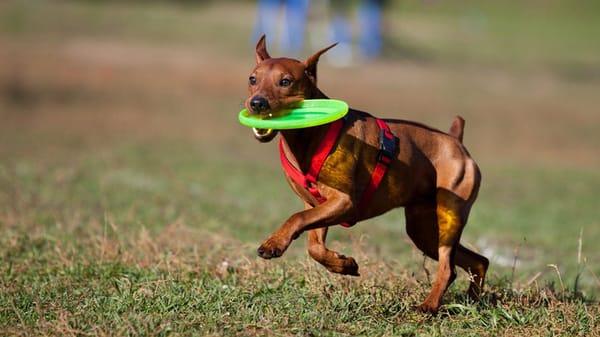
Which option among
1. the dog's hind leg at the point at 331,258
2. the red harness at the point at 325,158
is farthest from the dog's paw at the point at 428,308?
the red harness at the point at 325,158

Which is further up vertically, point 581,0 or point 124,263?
point 124,263

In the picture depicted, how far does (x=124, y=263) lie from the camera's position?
773 cm

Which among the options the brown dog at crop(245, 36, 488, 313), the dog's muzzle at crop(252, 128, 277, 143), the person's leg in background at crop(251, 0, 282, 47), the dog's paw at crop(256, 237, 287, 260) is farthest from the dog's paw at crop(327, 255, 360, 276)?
the person's leg in background at crop(251, 0, 282, 47)

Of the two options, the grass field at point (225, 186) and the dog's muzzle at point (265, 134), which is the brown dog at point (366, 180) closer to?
the dog's muzzle at point (265, 134)

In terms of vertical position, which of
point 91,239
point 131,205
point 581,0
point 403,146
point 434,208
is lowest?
point 581,0

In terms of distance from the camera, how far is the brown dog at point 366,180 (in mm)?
6145

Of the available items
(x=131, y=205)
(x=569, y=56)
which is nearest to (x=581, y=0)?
(x=569, y=56)

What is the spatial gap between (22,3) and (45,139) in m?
21.6

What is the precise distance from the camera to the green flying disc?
5922 mm

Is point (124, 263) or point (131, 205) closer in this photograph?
point (124, 263)

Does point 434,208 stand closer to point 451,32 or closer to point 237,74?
point 237,74

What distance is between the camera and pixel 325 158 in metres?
6.20

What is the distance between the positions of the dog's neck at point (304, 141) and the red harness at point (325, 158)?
43mm

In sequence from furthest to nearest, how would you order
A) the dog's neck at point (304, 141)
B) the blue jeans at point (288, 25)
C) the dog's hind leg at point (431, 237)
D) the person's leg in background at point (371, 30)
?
the person's leg in background at point (371, 30), the blue jeans at point (288, 25), the dog's hind leg at point (431, 237), the dog's neck at point (304, 141)
